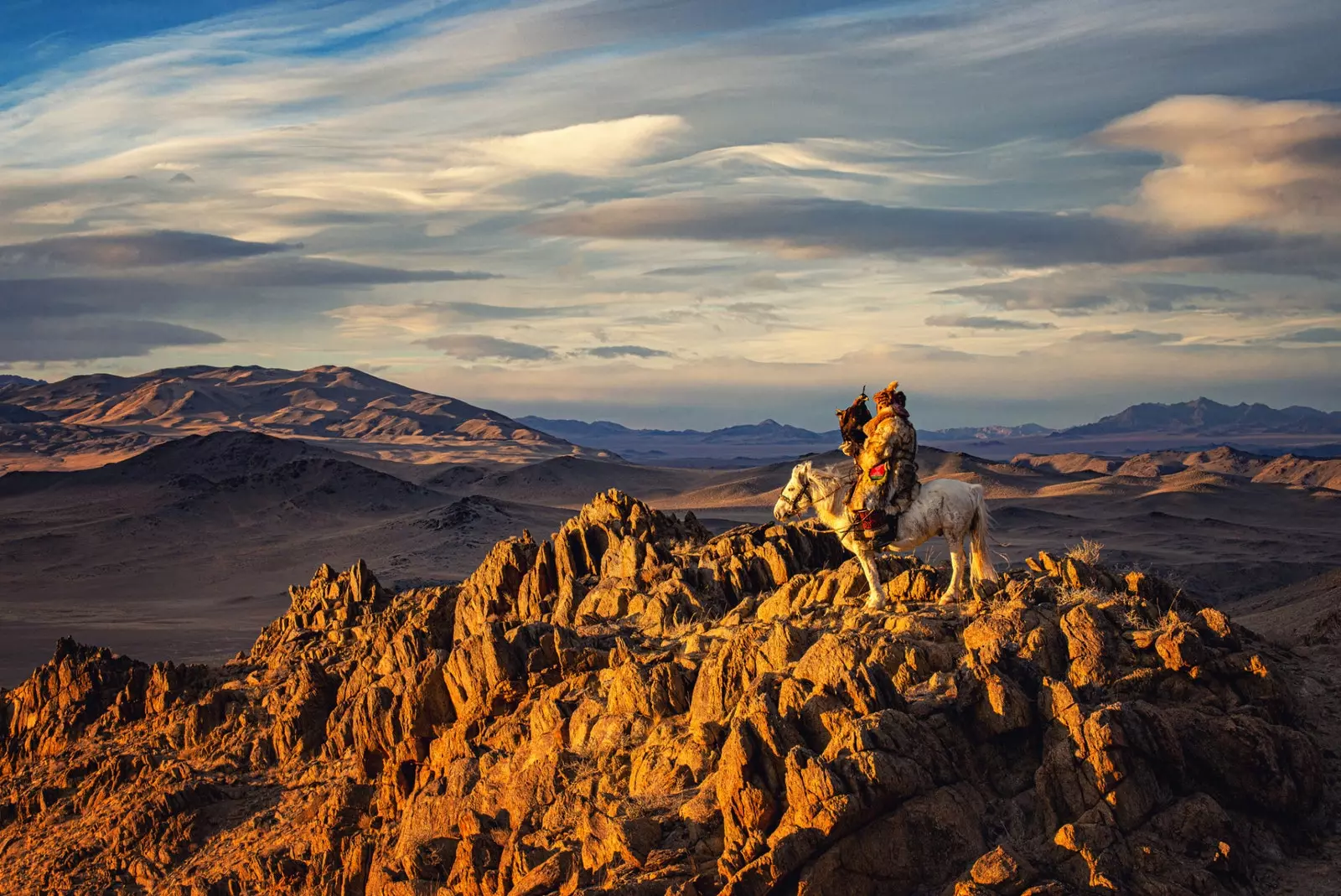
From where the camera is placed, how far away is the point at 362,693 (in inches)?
816

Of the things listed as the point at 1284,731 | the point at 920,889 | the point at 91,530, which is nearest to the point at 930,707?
the point at 920,889

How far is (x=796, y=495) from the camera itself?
17.7m

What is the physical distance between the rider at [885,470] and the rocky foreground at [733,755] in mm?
1290

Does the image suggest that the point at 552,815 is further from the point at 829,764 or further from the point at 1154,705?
the point at 1154,705

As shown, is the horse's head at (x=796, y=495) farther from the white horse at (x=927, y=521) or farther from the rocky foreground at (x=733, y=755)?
the rocky foreground at (x=733, y=755)

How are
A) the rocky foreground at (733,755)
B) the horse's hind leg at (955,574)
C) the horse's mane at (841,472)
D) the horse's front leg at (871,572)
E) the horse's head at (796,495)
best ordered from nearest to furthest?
1. the rocky foreground at (733,755)
2. the horse's hind leg at (955,574)
3. the horse's front leg at (871,572)
4. the horse's mane at (841,472)
5. the horse's head at (796,495)

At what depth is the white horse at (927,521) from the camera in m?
16.8

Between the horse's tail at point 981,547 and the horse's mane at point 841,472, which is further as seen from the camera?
the horse's mane at point 841,472

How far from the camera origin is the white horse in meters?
16.8

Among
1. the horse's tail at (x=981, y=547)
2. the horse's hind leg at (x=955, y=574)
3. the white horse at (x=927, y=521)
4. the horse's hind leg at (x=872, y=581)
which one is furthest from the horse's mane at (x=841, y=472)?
the horse's tail at (x=981, y=547)

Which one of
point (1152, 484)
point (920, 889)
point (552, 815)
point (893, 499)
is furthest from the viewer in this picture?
point (1152, 484)

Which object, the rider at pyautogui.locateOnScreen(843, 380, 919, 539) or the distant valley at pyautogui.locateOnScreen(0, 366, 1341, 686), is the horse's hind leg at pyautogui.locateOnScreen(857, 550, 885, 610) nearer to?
the rider at pyautogui.locateOnScreen(843, 380, 919, 539)

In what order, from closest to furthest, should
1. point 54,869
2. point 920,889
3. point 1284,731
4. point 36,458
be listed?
point 920,889
point 1284,731
point 54,869
point 36,458

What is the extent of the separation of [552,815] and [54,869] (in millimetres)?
10423
